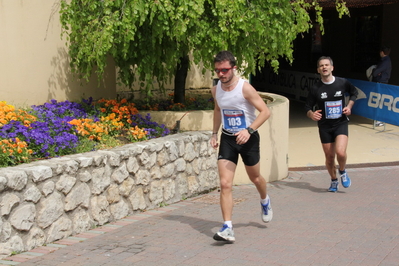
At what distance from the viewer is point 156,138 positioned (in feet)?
25.7

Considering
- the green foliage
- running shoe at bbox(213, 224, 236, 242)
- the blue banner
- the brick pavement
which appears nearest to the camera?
the brick pavement

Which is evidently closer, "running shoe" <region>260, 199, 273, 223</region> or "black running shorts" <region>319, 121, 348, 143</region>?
"running shoe" <region>260, 199, 273, 223</region>

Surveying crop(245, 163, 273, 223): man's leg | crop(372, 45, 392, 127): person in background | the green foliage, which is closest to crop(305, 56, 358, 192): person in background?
the green foliage

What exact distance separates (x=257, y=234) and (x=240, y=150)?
0.90 m

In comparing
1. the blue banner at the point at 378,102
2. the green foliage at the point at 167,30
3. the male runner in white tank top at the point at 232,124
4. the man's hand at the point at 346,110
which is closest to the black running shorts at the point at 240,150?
the male runner in white tank top at the point at 232,124

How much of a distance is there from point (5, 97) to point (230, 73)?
11.3 feet

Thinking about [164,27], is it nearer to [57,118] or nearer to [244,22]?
[244,22]

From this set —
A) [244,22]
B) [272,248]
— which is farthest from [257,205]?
[244,22]

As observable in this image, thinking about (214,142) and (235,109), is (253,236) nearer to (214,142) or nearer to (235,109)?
(214,142)

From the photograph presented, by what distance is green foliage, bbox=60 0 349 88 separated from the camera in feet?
24.6

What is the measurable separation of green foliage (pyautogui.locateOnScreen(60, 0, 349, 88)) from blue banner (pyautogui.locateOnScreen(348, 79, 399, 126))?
5164mm

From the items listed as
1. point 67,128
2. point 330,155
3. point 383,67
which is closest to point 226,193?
point 67,128

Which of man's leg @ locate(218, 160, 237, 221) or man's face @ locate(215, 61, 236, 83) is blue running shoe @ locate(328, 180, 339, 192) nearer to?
man's leg @ locate(218, 160, 237, 221)

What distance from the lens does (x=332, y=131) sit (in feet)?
26.6
